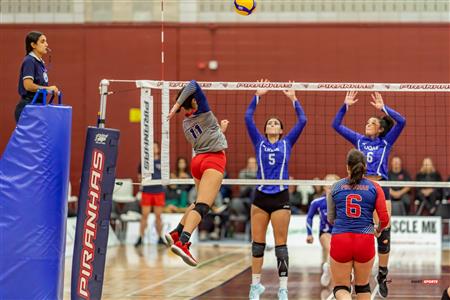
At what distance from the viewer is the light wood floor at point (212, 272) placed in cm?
1216

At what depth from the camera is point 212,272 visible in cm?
1459

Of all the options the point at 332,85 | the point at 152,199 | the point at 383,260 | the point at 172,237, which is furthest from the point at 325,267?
the point at 152,199

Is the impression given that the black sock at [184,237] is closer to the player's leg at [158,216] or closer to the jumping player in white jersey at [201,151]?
the jumping player in white jersey at [201,151]

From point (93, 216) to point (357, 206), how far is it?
2868 millimetres

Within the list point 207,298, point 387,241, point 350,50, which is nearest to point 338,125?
point 387,241

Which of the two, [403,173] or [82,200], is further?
[403,173]

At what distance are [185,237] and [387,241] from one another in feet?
10.3

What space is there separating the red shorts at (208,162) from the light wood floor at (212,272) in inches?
89.1

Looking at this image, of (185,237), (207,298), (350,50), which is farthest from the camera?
(350,50)

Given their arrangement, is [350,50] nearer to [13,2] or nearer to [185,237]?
[13,2]

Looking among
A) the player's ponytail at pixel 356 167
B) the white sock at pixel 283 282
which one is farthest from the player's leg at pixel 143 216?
the player's ponytail at pixel 356 167

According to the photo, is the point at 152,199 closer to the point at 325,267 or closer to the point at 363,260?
the point at 325,267

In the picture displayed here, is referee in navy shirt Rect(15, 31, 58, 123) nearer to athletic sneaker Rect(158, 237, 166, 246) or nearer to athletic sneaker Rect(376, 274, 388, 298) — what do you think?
athletic sneaker Rect(376, 274, 388, 298)

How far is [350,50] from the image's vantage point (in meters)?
21.3
